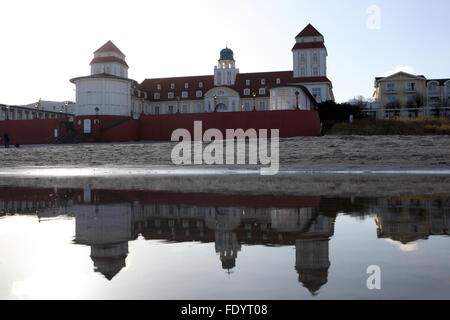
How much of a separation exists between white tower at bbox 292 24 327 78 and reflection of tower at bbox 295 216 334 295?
68.3 meters

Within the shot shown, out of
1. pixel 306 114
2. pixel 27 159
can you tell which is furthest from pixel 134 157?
pixel 306 114

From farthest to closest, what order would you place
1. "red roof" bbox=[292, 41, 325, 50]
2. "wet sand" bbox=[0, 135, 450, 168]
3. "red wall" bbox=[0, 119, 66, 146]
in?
1. "red roof" bbox=[292, 41, 325, 50]
2. "red wall" bbox=[0, 119, 66, 146]
3. "wet sand" bbox=[0, 135, 450, 168]

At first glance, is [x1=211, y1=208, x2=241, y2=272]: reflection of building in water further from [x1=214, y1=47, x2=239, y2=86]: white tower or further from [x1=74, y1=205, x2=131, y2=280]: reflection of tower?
[x1=214, y1=47, x2=239, y2=86]: white tower

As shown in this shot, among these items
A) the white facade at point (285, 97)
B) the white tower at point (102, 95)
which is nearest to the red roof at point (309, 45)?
the white facade at point (285, 97)

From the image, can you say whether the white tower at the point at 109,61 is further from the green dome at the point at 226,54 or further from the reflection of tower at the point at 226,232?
the reflection of tower at the point at 226,232

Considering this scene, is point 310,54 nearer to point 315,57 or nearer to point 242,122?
point 315,57

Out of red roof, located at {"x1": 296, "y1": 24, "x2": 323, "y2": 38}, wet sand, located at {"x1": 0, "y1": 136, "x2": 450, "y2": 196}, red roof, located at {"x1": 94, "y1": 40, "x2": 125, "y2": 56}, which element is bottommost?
wet sand, located at {"x1": 0, "y1": 136, "x2": 450, "y2": 196}

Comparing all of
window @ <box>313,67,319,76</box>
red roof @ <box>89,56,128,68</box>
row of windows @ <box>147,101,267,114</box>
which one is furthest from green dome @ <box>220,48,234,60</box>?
red roof @ <box>89,56,128,68</box>

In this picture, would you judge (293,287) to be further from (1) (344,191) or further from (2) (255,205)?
(1) (344,191)

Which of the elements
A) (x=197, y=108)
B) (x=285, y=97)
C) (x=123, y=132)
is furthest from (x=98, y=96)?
(x=197, y=108)

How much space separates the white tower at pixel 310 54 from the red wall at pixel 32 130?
40.0 metres

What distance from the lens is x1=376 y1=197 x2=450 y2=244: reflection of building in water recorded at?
275 inches

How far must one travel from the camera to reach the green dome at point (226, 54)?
82.4 meters
